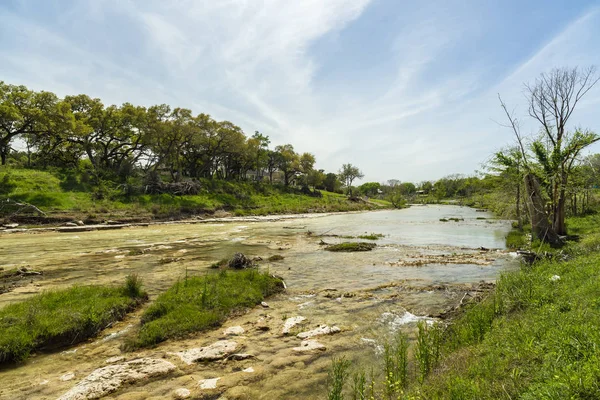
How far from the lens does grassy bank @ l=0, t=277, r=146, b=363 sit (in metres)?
6.98

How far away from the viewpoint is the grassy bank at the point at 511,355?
4074 millimetres

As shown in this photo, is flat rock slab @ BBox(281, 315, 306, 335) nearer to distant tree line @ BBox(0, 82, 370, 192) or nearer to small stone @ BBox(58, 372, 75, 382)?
small stone @ BBox(58, 372, 75, 382)

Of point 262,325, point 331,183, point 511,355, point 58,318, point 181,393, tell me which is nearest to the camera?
point 511,355

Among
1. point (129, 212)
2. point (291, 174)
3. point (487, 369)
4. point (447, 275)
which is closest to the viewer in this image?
point (487, 369)

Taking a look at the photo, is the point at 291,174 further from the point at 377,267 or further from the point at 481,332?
the point at 481,332

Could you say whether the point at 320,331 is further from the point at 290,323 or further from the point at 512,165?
the point at 512,165

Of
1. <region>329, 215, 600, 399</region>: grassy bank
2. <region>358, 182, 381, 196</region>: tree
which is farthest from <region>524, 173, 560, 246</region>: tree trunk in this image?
<region>358, 182, 381, 196</region>: tree

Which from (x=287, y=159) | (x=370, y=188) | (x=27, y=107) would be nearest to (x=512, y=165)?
(x=27, y=107)

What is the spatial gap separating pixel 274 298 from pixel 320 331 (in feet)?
11.0

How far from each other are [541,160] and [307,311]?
924 inches

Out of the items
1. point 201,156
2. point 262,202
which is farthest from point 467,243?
point 201,156

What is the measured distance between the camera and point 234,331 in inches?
326

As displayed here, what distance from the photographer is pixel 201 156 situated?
78.5m

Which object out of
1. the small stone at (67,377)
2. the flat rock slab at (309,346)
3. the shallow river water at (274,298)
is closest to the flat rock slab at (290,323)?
the shallow river water at (274,298)
